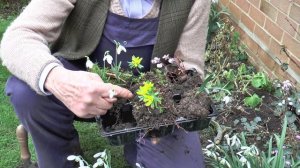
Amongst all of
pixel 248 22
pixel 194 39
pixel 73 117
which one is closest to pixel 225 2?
pixel 248 22

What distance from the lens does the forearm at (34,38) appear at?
157 centimetres

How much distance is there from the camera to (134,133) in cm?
158

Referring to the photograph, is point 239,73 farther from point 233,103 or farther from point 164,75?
point 164,75

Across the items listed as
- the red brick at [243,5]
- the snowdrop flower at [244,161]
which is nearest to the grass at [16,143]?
the snowdrop flower at [244,161]

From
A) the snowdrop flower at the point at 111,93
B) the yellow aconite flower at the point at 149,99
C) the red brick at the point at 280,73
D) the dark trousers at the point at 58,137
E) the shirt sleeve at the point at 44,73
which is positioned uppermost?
the yellow aconite flower at the point at 149,99

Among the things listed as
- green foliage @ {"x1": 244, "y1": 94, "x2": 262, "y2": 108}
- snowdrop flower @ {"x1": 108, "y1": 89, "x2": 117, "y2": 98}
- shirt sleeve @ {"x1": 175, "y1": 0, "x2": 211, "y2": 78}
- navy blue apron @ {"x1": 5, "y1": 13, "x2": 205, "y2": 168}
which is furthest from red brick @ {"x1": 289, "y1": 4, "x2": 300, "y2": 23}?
snowdrop flower @ {"x1": 108, "y1": 89, "x2": 117, "y2": 98}

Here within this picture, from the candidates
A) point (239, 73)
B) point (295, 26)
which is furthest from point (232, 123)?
point (295, 26)

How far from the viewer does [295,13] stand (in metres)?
2.52

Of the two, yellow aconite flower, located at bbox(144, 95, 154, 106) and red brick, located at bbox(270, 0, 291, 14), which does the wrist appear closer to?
yellow aconite flower, located at bbox(144, 95, 154, 106)

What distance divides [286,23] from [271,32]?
0.20m

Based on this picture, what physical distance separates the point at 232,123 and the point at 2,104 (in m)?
1.49

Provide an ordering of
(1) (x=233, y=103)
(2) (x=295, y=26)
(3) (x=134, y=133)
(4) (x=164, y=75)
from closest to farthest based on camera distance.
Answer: (3) (x=134, y=133)
(4) (x=164, y=75)
(2) (x=295, y=26)
(1) (x=233, y=103)

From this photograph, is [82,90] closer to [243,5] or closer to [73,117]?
[73,117]

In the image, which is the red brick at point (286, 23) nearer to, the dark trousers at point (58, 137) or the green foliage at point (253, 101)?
the green foliage at point (253, 101)
